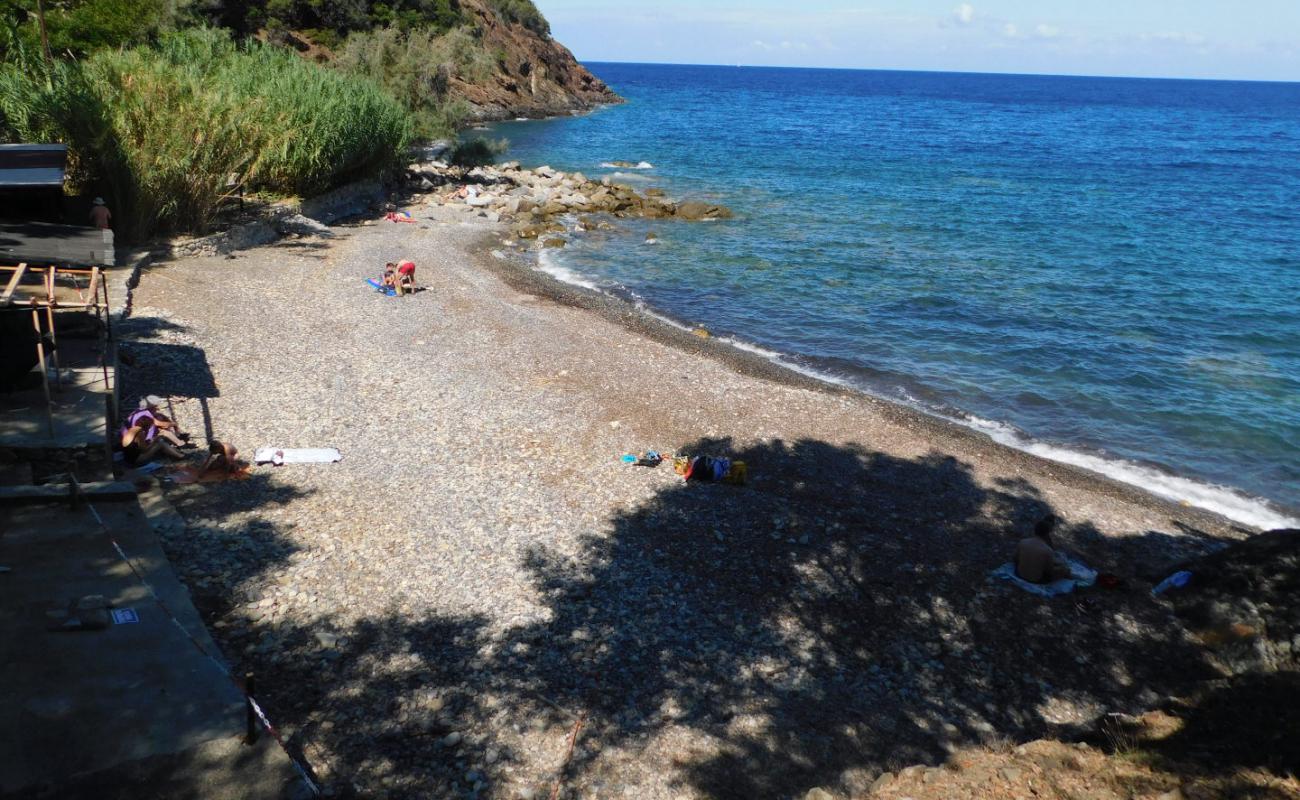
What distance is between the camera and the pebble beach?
25.7ft

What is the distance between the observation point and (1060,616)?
10.6 meters

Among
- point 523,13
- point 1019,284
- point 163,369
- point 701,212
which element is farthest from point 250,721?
point 523,13

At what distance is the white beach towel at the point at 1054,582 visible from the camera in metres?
11.0

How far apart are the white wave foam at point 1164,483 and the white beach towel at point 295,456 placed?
12.9m

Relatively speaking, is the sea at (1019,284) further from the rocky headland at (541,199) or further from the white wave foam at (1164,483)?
the rocky headland at (541,199)

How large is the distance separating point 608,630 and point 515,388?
320 inches

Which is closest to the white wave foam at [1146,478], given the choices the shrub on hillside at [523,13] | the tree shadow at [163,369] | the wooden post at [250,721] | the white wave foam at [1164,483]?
the white wave foam at [1164,483]

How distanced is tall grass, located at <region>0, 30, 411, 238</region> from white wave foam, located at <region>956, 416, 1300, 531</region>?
20.9 m

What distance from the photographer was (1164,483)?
15.9m

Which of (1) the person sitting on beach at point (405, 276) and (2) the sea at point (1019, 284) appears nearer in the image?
(2) the sea at point (1019, 284)

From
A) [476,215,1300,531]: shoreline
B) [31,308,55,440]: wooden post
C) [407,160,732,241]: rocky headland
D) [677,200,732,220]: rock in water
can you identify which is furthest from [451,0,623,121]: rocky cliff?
[31,308,55,440]: wooden post

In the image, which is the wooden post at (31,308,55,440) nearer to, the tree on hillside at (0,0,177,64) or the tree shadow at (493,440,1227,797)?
the tree shadow at (493,440,1227,797)

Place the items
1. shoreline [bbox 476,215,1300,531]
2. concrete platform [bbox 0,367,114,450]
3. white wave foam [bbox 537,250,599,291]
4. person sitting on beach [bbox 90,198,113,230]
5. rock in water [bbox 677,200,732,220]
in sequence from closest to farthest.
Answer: concrete platform [bbox 0,367,114,450] → shoreline [bbox 476,215,1300,531] → person sitting on beach [bbox 90,198,113,230] → white wave foam [bbox 537,250,599,291] → rock in water [bbox 677,200,732,220]

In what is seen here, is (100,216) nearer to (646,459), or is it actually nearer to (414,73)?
(646,459)
